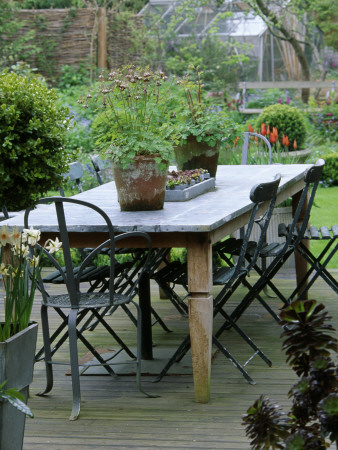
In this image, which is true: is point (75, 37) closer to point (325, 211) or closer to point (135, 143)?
point (325, 211)

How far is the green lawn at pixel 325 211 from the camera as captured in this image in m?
8.36

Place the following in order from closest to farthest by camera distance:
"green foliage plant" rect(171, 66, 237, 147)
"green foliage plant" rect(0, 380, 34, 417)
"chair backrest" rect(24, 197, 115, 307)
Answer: "green foliage plant" rect(0, 380, 34, 417) < "chair backrest" rect(24, 197, 115, 307) < "green foliage plant" rect(171, 66, 237, 147)

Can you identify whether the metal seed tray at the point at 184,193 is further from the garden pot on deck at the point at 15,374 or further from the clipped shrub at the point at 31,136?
the garden pot on deck at the point at 15,374

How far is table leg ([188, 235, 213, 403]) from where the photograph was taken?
391 cm

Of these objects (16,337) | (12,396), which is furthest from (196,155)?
(12,396)

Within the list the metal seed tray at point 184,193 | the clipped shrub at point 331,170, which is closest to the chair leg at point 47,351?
the metal seed tray at point 184,193

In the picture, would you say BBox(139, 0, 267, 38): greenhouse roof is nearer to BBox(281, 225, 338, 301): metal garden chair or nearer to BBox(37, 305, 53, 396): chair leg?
BBox(281, 225, 338, 301): metal garden chair

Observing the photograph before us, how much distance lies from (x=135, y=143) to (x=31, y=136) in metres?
1.70

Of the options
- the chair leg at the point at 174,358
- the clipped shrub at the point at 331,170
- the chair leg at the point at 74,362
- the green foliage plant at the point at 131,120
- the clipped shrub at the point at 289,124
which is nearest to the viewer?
the chair leg at the point at 74,362

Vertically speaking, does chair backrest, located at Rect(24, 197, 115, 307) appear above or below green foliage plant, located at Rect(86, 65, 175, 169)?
below

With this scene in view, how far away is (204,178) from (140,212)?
109cm

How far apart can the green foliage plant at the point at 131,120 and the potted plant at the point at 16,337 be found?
3.38 ft

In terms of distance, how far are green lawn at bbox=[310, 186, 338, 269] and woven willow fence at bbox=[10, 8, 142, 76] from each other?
6465 mm

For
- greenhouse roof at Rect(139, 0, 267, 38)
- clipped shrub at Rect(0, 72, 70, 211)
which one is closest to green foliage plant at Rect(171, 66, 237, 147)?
clipped shrub at Rect(0, 72, 70, 211)
